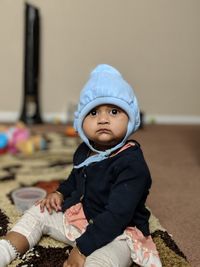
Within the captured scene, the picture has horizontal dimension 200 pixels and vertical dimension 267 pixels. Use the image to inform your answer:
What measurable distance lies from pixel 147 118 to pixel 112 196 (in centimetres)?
217

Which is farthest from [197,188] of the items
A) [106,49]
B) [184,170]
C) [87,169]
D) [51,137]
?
[106,49]

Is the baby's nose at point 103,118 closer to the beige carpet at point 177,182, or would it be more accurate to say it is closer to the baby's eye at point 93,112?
the baby's eye at point 93,112

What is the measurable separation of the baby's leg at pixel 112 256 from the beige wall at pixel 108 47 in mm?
2099

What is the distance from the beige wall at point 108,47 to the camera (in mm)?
2732

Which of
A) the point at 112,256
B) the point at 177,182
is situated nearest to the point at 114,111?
the point at 112,256

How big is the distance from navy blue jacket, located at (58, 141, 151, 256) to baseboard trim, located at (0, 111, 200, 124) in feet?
6.34

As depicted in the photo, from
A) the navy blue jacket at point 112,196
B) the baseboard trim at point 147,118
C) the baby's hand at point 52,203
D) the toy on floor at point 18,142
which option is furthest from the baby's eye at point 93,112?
the baseboard trim at point 147,118

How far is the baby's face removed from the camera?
86cm

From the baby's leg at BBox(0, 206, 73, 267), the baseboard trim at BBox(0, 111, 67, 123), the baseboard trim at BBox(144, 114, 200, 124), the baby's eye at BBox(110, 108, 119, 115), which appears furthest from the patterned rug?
the baseboard trim at BBox(144, 114, 200, 124)

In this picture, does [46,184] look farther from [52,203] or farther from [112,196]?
[112,196]

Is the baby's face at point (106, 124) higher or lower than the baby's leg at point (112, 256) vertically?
higher

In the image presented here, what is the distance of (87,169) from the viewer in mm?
905

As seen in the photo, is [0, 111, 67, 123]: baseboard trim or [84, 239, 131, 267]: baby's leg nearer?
[84, 239, 131, 267]: baby's leg

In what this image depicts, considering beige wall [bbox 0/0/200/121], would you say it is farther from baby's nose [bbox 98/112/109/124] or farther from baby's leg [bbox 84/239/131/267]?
baby's leg [bbox 84/239/131/267]
